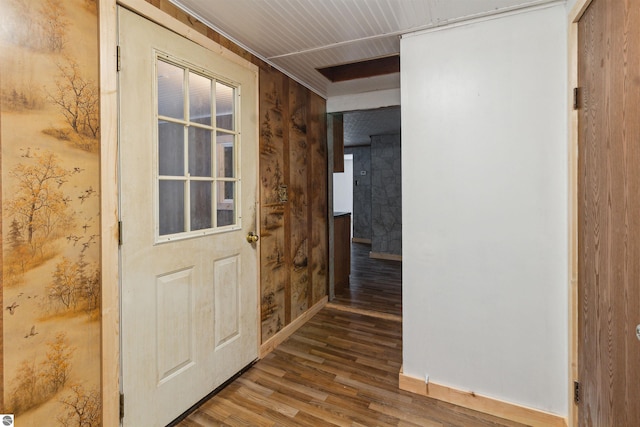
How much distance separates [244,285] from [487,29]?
2252mm

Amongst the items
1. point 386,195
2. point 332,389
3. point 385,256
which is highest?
point 386,195

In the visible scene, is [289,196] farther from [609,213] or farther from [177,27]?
[609,213]

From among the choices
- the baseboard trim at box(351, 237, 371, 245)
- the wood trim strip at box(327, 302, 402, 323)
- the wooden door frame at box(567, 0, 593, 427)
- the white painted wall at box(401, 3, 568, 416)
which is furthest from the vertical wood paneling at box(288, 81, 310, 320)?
the baseboard trim at box(351, 237, 371, 245)

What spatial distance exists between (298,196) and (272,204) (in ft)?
1.55

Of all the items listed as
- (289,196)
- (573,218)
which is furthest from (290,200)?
(573,218)

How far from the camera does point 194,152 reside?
1.83m

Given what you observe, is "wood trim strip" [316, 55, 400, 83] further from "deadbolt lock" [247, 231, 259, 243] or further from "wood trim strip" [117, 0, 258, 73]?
"deadbolt lock" [247, 231, 259, 243]

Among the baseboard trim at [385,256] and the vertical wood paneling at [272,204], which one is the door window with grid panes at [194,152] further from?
the baseboard trim at [385,256]

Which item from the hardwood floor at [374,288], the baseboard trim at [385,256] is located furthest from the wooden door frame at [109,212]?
the baseboard trim at [385,256]

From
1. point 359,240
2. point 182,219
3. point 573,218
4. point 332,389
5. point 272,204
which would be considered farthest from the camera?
point 359,240

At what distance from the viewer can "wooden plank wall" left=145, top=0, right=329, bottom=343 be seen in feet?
7.98

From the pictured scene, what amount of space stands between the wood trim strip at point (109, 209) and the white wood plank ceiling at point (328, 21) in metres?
0.52

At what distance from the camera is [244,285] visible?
2.22 m

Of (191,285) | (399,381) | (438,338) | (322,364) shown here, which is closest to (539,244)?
(438,338)
